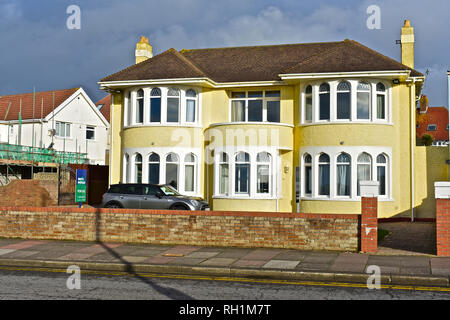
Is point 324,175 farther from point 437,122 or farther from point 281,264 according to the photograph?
point 437,122

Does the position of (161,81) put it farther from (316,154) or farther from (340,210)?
(340,210)

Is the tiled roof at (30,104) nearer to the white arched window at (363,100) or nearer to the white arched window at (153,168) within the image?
the white arched window at (153,168)

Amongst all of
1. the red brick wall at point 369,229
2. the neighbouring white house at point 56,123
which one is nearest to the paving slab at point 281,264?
the red brick wall at point 369,229

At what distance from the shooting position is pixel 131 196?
2100cm

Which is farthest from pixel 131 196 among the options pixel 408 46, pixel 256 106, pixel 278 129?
pixel 408 46

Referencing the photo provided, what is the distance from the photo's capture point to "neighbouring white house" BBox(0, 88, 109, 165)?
133 feet

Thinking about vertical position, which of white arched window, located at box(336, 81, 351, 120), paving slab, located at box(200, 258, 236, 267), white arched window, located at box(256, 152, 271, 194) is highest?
white arched window, located at box(336, 81, 351, 120)

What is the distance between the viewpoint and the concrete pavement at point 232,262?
422 inches

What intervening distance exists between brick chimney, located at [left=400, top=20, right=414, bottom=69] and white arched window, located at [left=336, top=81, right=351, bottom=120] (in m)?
3.74

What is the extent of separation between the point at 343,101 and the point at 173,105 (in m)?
7.32

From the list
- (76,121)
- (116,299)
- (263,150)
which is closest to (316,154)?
(263,150)

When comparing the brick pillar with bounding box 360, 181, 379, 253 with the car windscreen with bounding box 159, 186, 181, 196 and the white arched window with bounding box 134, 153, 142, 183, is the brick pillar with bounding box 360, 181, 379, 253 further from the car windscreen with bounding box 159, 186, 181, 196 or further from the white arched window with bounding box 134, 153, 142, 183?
the white arched window with bounding box 134, 153, 142, 183

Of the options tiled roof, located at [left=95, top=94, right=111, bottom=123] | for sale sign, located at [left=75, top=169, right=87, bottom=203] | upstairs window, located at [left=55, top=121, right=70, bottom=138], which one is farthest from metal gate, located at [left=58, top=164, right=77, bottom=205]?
tiled roof, located at [left=95, top=94, right=111, bottom=123]

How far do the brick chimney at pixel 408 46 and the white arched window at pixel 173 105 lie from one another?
33.0ft
